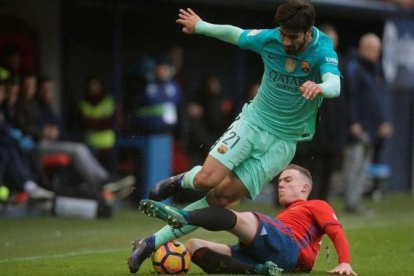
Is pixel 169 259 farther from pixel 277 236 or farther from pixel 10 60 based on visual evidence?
pixel 10 60

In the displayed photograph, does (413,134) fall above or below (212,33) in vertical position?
below

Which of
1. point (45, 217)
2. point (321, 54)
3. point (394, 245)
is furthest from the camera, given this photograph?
point (45, 217)

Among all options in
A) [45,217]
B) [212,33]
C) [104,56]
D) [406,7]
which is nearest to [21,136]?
[45,217]

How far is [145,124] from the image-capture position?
1680 centimetres

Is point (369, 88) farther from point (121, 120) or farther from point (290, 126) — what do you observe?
point (290, 126)

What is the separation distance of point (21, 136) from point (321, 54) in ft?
24.2

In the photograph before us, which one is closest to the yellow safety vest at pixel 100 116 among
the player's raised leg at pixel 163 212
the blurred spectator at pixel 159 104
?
the blurred spectator at pixel 159 104

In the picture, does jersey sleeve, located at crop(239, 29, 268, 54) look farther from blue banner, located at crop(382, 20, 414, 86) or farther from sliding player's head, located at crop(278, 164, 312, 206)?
blue banner, located at crop(382, 20, 414, 86)

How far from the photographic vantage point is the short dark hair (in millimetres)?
8516

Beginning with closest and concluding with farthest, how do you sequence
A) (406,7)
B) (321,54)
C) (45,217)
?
(321,54), (45,217), (406,7)

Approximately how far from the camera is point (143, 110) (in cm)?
1688

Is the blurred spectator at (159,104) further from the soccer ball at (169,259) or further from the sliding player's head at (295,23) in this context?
the soccer ball at (169,259)

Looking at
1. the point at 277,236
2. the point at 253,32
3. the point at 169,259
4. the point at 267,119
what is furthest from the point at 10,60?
the point at 277,236

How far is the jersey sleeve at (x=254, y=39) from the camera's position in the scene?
890 cm
